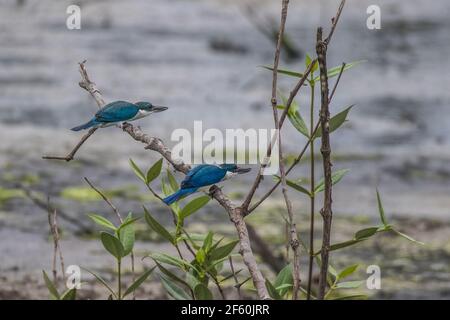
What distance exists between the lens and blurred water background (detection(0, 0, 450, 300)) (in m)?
6.23

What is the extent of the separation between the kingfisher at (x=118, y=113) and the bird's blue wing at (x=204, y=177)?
0.10 m

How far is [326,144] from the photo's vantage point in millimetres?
1681

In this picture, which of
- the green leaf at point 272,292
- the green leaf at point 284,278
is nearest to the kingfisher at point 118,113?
the green leaf at point 272,292

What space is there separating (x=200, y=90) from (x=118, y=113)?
23.9 feet

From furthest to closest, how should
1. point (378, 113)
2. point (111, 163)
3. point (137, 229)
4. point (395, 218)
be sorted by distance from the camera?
point (378, 113) < point (111, 163) < point (395, 218) < point (137, 229)

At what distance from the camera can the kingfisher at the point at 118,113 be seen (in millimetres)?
1682

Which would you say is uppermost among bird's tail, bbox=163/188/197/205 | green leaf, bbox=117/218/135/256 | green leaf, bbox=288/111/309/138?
green leaf, bbox=288/111/309/138

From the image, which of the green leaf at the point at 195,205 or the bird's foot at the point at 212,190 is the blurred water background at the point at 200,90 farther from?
the bird's foot at the point at 212,190

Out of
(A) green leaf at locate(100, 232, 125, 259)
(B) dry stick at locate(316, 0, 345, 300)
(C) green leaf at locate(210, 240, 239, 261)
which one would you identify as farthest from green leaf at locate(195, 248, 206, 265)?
(B) dry stick at locate(316, 0, 345, 300)

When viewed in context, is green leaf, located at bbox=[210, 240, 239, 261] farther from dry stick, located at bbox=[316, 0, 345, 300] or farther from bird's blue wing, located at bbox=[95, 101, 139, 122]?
bird's blue wing, located at bbox=[95, 101, 139, 122]

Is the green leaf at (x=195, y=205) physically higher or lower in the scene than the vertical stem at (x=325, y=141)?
lower
